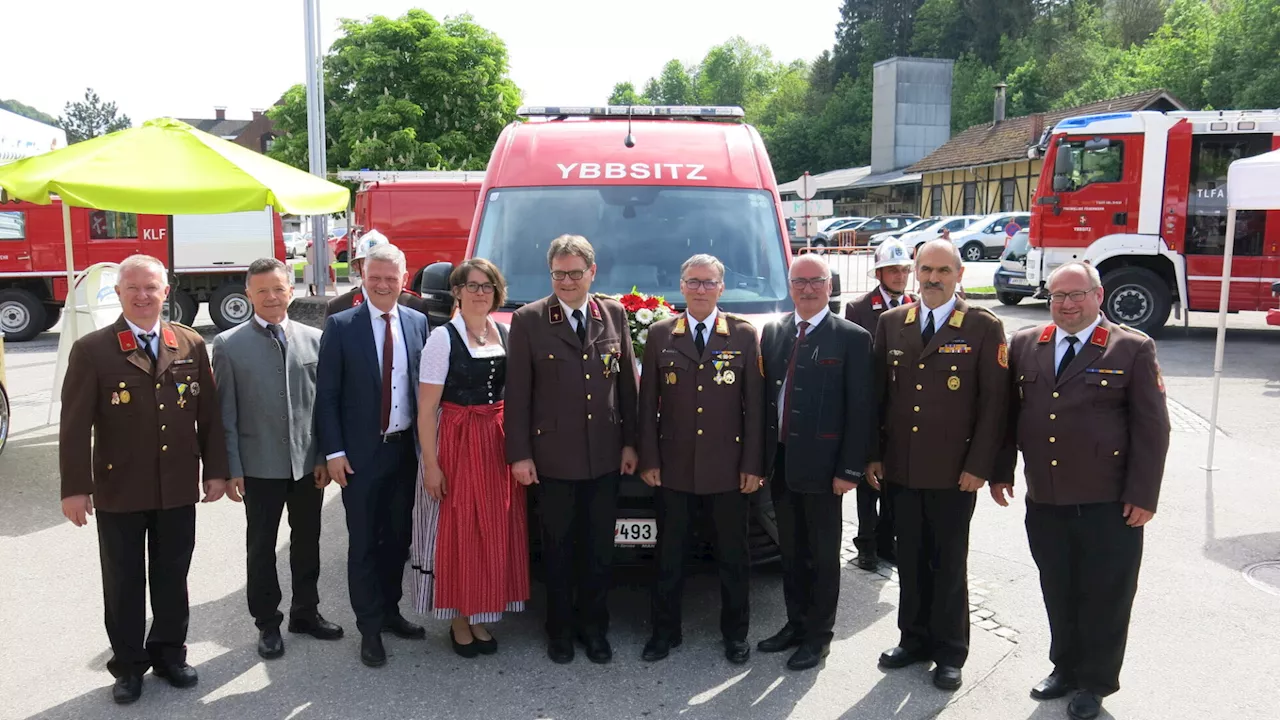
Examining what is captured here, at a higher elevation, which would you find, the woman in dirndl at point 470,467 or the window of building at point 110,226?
the window of building at point 110,226

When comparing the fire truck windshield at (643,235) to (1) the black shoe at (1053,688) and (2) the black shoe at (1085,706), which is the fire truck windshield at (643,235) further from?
(2) the black shoe at (1085,706)

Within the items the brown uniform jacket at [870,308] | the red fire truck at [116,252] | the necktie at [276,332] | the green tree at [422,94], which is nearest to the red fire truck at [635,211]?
the brown uniform jacket at [870,308]

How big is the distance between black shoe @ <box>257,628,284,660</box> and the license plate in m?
1.59

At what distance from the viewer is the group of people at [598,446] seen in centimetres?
385

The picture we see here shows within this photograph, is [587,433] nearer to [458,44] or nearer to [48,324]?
[48,324]

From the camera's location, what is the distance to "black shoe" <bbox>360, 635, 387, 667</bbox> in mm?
4277

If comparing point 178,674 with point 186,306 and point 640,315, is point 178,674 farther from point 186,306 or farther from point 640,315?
point 186,306

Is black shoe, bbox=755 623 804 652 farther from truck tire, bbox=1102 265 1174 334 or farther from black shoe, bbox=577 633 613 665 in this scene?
truck tire, bbox=1102 265 1174 334


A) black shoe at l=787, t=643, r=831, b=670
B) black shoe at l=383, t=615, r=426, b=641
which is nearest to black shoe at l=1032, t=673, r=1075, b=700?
black shoe at l=787, t=643, r=831, b=670

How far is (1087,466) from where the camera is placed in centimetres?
377

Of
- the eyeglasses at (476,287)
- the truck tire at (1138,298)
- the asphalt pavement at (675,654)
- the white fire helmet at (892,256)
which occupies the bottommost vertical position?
the asphalt pavement at (675,654)

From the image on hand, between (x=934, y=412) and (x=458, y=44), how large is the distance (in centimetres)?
2878

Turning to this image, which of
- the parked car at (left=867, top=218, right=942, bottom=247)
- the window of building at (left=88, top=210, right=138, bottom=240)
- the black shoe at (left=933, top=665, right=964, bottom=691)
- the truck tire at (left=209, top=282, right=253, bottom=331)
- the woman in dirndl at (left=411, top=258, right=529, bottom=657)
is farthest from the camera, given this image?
the parked car at (left=867, top=218, right=942, bottom=247)

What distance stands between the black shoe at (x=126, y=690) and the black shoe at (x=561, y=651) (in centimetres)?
170
